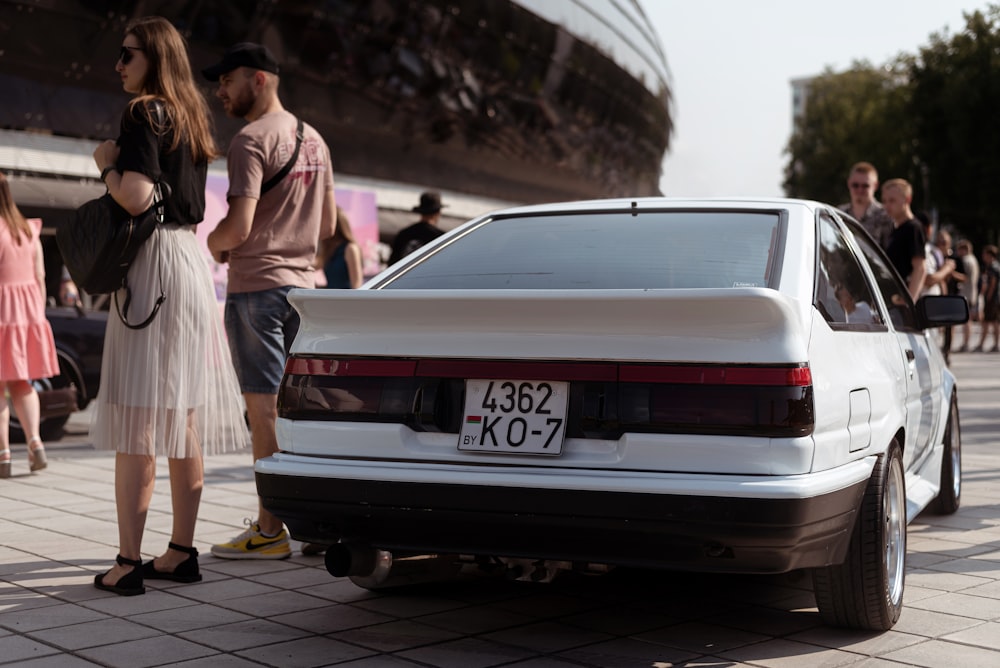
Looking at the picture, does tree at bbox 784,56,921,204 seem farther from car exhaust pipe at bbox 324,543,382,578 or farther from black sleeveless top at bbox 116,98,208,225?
car exhaust pipe at bbox 324,543,382,578

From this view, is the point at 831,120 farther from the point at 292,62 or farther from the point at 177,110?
the point at 177,110

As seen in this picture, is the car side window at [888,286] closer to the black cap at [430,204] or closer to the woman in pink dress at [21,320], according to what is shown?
the black cap at [430,204]

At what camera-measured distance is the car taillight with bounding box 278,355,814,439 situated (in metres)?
3.64

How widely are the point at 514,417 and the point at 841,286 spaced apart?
4.88 ft

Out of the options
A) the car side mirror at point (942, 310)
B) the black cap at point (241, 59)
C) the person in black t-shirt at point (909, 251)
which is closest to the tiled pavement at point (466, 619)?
the car side mirror at point (942, 310)

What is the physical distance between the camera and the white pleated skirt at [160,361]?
5016mm

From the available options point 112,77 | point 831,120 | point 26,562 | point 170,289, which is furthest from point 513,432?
point 831,120

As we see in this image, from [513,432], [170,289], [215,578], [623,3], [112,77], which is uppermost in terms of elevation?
[623,3]

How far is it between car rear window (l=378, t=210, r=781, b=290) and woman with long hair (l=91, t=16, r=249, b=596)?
0.96 metres

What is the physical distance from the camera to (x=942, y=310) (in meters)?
5.88

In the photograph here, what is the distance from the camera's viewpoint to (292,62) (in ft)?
90.0

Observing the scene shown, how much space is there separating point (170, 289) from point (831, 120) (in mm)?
86101

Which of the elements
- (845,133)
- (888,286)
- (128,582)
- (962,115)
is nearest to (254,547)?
(128,582)

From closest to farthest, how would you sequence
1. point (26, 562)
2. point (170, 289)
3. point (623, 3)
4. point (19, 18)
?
point (170, 289) → point (26, 562) → point (19, 18) → point (623, 3)
